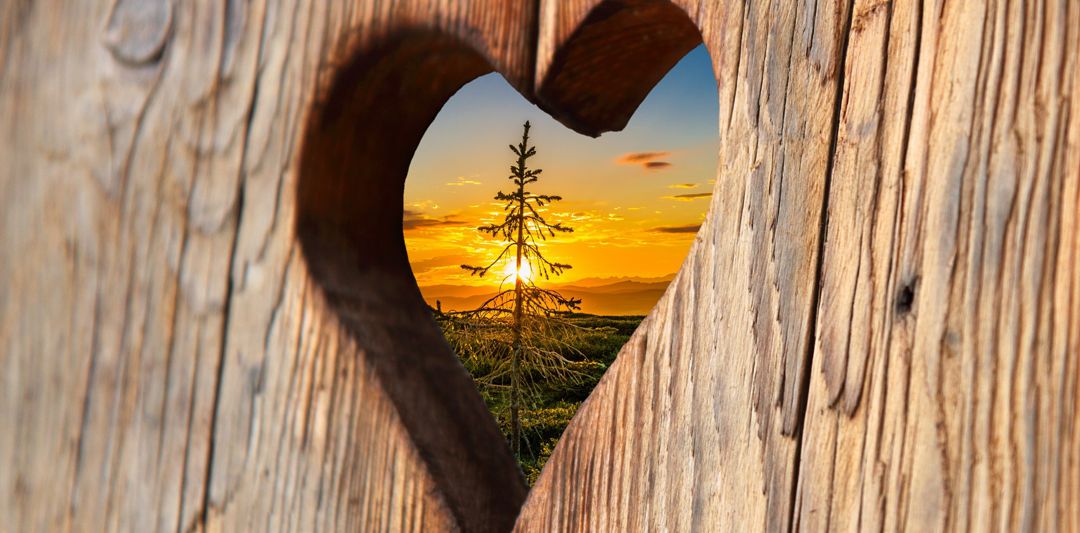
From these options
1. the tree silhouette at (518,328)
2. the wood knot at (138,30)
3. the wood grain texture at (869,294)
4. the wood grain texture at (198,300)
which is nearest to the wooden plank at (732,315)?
the wood grain texture at (869,294)

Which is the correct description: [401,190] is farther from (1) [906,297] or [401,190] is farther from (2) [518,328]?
(2) [518,328]

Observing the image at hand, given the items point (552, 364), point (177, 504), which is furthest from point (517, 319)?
point (177, 504)

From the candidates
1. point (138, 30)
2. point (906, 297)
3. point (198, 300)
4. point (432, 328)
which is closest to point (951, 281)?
point (906, 297)

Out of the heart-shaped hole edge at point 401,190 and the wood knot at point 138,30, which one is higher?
the wood knot at point 138,30

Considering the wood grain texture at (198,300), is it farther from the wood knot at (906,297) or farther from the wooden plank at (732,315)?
the wood knot at (906,297)

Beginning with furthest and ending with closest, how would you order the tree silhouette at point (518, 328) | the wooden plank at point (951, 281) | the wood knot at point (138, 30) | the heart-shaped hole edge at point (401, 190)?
the tree silhouette at point (518, 328), the wood knot at point (138, 30), the heart-shaped hole edge at point (401, 190), the wooden plank at point (951, 281)
